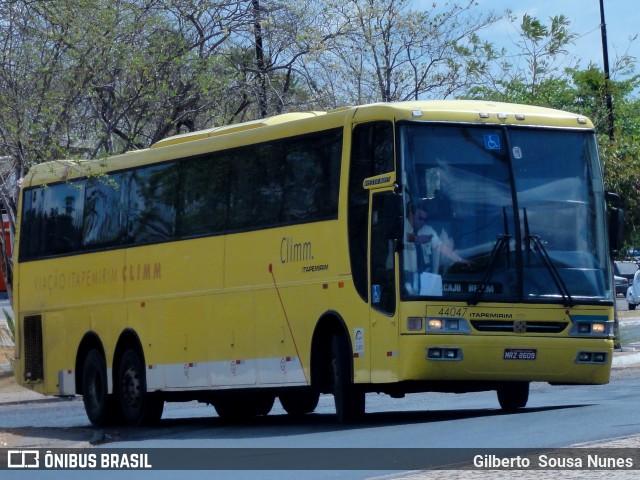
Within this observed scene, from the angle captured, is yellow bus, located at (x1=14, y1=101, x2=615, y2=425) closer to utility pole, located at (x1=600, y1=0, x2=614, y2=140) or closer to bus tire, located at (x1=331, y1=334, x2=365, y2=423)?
bus tire, located at (x1=331, y1=334, x2=365, y2=423)

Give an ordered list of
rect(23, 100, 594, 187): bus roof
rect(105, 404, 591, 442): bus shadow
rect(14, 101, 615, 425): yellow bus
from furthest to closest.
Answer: rect(105, 404, 591, 442): bus shadow → rect(23, 100, 594, 187): bus roof → rect(14, 101, 615, 425): yellow bus

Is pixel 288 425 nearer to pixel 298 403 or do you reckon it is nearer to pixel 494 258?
pixel 298 403

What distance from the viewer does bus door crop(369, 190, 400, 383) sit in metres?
15.2

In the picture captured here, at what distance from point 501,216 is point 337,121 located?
2192 millimetres

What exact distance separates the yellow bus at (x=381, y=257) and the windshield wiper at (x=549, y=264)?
0.02 metres

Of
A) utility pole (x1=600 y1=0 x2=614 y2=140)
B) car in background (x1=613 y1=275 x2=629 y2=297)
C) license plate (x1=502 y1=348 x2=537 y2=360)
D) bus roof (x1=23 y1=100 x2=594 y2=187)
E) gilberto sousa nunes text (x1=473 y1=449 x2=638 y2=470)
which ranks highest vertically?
utility pole (x1=600 y1=0 x2=614 y2=140)

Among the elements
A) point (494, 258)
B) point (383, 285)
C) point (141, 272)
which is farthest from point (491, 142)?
point (141, 272)

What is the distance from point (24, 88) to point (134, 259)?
5.60 meters

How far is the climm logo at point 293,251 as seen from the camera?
16609mm

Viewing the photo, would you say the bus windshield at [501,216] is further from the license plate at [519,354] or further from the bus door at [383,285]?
the license plate at [519,354]

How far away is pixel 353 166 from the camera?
16.0 meters

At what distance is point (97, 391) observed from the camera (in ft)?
66.8

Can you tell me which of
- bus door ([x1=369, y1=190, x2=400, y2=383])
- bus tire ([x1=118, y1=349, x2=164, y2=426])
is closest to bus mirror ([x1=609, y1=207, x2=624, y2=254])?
bus door ([x1=369, y1=190, x2=400, y2=383])

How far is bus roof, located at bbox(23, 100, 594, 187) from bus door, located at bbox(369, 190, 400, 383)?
103 centimetres
